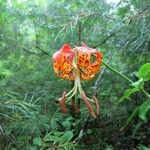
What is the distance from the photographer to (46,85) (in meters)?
2.59

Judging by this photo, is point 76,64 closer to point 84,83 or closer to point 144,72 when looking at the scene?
point 144,72

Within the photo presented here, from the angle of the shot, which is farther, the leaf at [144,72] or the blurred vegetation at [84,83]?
the blurred vegetation at [84,83]

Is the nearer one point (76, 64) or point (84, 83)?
point (76, 64)

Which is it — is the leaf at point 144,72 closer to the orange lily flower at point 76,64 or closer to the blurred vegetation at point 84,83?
the orange lily flower at point 76,64

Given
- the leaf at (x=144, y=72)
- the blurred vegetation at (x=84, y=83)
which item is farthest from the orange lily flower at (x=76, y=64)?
the blurred vegetation at (x=84, y=83)

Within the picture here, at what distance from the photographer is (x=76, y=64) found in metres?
1.11

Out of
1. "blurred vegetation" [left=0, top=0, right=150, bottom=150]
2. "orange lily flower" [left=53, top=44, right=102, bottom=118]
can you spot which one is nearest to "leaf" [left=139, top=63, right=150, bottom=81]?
"orange lily flower" [left=53, top=44, right=102, bottom=118]

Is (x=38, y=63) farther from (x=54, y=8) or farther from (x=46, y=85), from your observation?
(x=54, y=8)

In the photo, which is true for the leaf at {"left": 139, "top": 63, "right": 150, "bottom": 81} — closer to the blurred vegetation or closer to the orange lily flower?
the orange lily flower

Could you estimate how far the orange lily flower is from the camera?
107 cm

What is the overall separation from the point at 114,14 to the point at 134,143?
0.89 metres

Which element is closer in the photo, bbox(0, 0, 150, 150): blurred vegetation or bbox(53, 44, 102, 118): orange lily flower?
bbox(53, 44, 102, 118): orange lily flower

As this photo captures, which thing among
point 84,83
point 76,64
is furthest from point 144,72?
point 84,83

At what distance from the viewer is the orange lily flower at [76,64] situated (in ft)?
3.51
